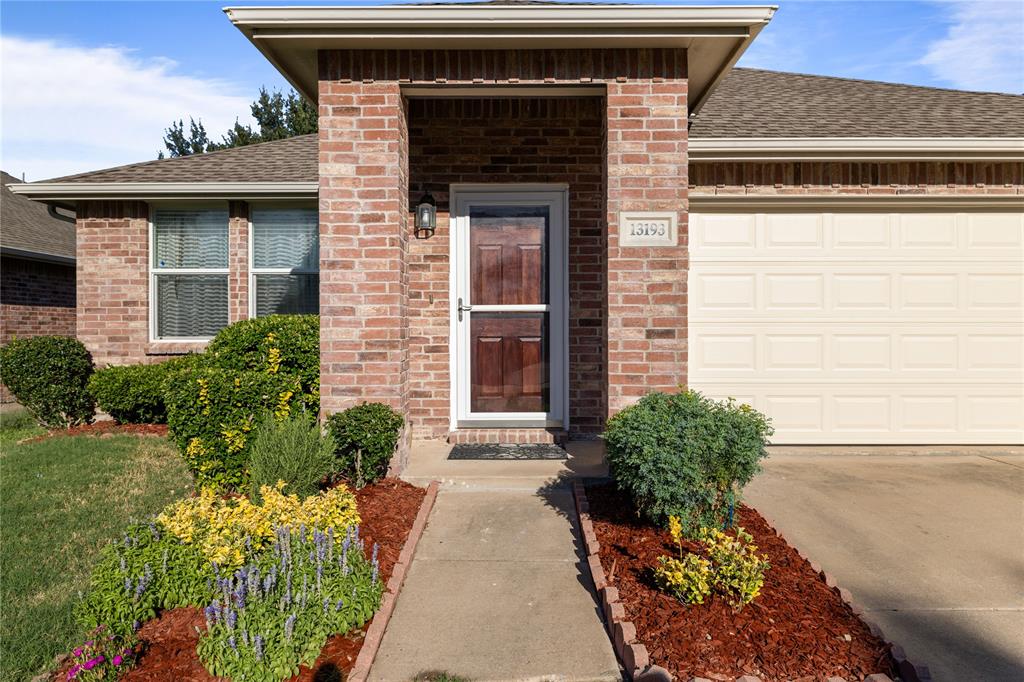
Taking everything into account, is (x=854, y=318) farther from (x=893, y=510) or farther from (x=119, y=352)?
(x=119, y=352)

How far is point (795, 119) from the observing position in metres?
6.93

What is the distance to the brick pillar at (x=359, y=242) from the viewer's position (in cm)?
482

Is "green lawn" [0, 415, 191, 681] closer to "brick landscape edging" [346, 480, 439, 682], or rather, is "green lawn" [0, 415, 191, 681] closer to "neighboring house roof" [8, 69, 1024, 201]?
"brick landscape edging" [346, 480, 439, 682]

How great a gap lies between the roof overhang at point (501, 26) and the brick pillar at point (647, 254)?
1.10 ft

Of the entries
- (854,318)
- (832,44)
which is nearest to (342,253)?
(854,318)

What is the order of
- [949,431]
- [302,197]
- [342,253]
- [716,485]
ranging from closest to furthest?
[716,485] → [342,253] → [949,431] → [302,197]

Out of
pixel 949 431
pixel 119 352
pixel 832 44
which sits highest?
pixel 832 44

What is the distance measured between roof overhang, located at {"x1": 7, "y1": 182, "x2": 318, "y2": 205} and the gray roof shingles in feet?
0.57

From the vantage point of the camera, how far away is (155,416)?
7.94 m

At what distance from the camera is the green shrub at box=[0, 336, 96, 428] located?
7.73 meters

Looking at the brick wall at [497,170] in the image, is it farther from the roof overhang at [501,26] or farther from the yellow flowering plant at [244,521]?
the yellow flowering plant at [244,521]

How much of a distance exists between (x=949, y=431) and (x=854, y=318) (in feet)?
4.94

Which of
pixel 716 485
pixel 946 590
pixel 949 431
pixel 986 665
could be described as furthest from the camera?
pixel 949 431

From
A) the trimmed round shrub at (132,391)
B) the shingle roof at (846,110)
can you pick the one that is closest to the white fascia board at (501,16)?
the shingle roof at (846,110)
